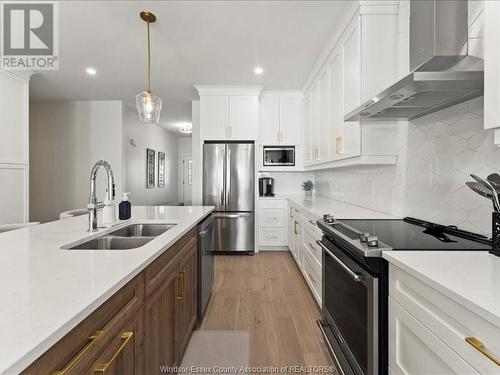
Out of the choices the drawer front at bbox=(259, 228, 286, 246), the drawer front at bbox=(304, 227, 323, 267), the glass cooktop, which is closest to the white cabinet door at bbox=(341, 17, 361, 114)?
the glass cooktop

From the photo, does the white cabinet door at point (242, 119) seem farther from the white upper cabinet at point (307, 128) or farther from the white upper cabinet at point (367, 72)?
the white upper cabinet at point (367, 72)

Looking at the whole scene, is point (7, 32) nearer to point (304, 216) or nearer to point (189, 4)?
point (189, 4)

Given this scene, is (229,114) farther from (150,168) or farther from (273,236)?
(150,168)

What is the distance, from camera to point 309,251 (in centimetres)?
276

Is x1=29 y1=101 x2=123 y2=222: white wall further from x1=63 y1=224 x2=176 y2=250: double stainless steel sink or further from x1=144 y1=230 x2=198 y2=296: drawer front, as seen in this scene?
x1=144 y1=230 x2=198 y2=296: drawer front

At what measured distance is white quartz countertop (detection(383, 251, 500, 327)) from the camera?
70cm

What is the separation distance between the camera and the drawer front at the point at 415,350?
791 millimetres

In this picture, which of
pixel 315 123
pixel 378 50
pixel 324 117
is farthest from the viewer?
pixel 315 123

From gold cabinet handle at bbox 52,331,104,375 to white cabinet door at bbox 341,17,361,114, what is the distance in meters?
2.27

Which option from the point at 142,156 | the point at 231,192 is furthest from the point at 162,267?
the point at 142,156

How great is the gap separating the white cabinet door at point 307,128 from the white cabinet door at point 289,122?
19 cm

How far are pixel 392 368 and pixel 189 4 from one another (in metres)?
2.83

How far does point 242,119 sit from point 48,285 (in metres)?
3.92

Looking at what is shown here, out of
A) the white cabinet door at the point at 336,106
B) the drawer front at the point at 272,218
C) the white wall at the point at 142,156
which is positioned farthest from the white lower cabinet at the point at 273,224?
the white wall at the point at 142,156
